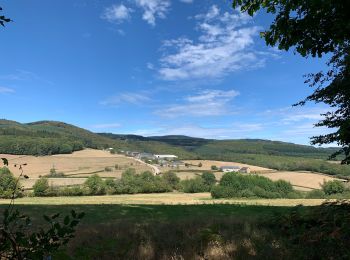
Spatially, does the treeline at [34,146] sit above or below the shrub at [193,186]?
above

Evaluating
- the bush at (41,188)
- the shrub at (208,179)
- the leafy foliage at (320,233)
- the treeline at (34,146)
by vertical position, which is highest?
the treeline at (34,146)

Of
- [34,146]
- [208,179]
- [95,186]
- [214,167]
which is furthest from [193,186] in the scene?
[34,146]

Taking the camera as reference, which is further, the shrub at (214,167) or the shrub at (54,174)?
the shrub at (214,167)

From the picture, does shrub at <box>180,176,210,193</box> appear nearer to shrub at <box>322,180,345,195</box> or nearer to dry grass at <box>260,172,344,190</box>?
dry grass at <box>260,172,344,190</box>

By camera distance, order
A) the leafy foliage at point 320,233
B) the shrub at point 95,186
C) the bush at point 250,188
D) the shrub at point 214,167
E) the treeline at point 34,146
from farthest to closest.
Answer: the shrub at point 214,167, the treeline at point 34,146, the shrub at point 95,186, the bush at point 250,188, the leafy foliage at point 320,233

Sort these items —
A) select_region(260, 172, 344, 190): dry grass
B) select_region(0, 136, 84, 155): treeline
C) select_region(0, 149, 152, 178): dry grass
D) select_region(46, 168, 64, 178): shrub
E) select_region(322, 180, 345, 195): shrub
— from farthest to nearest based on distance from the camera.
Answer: select_region(0, 136, 84, 155): treeline < select_region(0, 149, 152, 178): dry grass < select_region(46, 168, 64, 178): shrub < select_region(260, 172, 344, 190): dry grass < select_region(322, 180, 345, 195): shrub

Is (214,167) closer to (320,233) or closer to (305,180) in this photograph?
(305,180)

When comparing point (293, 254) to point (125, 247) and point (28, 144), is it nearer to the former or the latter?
point (125, 247)

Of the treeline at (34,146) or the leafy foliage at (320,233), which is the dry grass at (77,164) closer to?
the treeline at (34,146)

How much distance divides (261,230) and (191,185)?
84.3 m

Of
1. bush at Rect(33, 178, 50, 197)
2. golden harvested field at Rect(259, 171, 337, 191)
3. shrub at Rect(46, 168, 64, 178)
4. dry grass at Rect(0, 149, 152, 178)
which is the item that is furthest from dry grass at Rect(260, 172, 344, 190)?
shrub at Rect(46, 168, 64, 178)

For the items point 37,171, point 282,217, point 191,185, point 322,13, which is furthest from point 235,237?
point 37,171

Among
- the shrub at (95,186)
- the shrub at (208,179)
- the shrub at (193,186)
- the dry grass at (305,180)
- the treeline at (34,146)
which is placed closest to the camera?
the shrub at (95,186)

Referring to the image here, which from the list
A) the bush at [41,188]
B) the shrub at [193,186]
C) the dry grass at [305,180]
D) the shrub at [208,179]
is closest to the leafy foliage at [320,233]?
the bush at [41,188]
